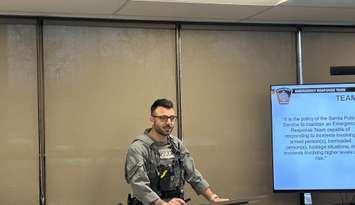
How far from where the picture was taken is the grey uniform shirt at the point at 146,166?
4477 mm

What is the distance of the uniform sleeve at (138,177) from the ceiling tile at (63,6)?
1229 millimetres

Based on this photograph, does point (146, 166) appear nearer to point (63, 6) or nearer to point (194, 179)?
point (194, 179)

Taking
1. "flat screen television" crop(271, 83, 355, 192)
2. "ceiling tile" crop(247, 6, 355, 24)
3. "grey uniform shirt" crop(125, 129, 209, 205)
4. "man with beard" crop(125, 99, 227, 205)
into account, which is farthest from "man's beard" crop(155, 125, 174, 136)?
"ceiling tile" crop(247, 6, 355, 24)

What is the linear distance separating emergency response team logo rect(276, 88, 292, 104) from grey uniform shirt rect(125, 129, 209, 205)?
4.04ft

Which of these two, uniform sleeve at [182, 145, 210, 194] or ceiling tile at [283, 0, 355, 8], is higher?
ceiling tile at [283, 0, 355, 8]

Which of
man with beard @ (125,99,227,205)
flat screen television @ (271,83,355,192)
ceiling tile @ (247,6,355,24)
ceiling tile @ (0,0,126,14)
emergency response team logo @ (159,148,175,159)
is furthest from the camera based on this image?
flat screen television @ (271,83,355,192)

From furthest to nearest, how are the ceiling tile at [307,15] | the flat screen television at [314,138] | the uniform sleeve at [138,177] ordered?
the flat screen television at [314,138] < the ceiling tile at [307,15] < the uniform sleeve at [138,177]

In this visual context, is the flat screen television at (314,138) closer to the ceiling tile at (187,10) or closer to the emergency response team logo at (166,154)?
the ceiling tile at (187,10)

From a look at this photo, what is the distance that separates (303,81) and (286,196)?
1.23m

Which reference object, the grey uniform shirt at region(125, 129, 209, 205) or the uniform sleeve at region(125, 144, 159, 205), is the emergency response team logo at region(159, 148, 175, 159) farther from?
the uniform sleeve at region(125, 144, 159, 205)

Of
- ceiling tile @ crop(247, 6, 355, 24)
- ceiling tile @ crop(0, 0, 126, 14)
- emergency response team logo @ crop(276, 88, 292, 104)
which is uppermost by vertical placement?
ceiling tile @ crop(247, 6, 355, 24)

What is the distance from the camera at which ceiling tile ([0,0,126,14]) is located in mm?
4742

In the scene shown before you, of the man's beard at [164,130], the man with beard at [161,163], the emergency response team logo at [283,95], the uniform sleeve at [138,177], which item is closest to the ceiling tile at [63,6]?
the man with beard at [161,163]

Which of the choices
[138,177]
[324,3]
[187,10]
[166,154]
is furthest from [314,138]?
[138,177]
